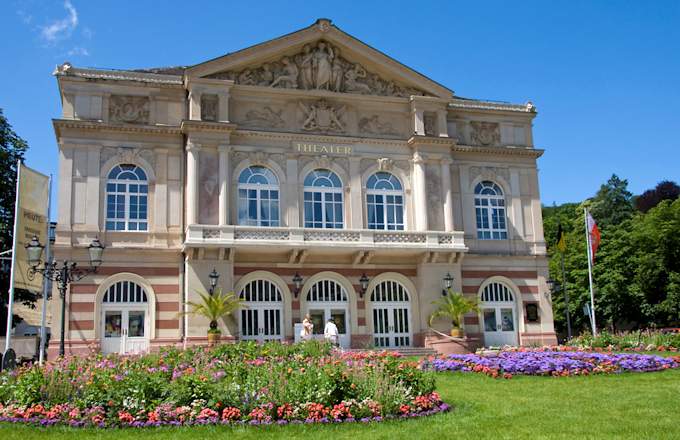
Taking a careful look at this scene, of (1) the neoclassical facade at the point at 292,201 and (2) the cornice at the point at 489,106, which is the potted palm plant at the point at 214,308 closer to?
(1) the neoclassical facade at the point at 292,201

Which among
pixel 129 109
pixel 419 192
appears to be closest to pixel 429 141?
pixel 419 192

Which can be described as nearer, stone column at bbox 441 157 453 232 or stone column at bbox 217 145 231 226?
stone column at bbox 217 145 231 226

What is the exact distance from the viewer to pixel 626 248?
4941 cm

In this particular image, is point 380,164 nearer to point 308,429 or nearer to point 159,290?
point 159,290

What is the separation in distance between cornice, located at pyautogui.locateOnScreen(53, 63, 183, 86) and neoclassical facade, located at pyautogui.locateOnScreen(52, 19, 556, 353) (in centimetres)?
8

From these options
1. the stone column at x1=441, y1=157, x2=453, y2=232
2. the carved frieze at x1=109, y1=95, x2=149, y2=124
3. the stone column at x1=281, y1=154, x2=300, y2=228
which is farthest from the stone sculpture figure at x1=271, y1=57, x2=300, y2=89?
the stone column at x1=441, y1=157, x2=453, y2=232

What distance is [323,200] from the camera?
34.7m

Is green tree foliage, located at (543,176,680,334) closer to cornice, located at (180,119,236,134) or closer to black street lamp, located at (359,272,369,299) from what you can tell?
black street lamp, located at (359,272,369,299)

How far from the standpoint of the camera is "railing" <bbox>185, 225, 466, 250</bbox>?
31297mm

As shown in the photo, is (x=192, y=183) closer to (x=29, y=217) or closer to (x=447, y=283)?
(x=29, y=217)

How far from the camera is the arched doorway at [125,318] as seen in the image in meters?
31.0

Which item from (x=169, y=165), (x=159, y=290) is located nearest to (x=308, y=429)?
(x=159, y=290)

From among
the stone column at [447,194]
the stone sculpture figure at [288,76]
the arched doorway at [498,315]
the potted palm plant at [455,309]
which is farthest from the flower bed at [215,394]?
the stone sculpture figure at [288,76]

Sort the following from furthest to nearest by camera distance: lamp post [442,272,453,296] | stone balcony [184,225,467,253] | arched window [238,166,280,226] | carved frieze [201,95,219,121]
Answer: lamp post [442,272,453,296], arched window [238,166,280,226], carved frieze [201,95,219,121], stone balcony [184,225,467,253]
